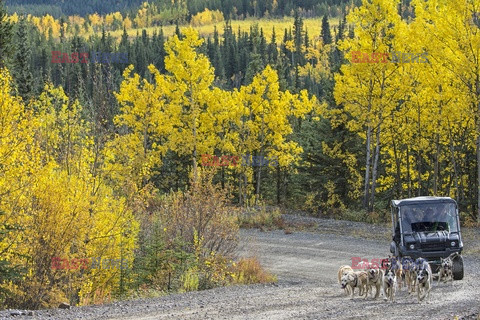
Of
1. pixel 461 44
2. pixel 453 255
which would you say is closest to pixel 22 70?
pixel 461 44

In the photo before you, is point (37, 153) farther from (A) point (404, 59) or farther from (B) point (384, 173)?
(B) point (384, 173)

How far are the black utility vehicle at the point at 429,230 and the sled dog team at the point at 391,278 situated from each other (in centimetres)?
164

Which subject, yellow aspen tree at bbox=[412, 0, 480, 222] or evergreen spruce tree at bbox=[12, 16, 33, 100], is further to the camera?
evergreen spruce tree at bbox=[12, 16, 33, 100]

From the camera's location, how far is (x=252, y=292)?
1541cm

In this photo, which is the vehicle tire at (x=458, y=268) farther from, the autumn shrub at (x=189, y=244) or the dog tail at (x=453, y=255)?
the autumn shrub at (x=189, y=244)

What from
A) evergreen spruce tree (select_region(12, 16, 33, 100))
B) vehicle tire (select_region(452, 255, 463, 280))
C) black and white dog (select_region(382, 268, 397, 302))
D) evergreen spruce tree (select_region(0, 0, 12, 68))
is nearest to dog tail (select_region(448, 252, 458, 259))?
vehicle tire (select_region(452, 255, 463, 280))

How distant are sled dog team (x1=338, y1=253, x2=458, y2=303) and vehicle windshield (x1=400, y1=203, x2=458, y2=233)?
2254mm

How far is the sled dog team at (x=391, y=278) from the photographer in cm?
1346

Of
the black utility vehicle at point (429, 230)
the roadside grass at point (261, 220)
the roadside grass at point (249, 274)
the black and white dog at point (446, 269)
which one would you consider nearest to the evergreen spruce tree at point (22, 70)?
the roadside grass at point (261, 220)

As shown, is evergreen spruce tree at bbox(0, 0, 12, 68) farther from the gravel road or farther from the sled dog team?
the sled dog team

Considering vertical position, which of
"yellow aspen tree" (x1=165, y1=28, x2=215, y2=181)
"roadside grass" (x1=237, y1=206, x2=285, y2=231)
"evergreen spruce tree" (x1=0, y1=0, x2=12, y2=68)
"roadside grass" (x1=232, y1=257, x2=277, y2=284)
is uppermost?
"evergreen spruce tree" (x1=0, y1=0, x2=12, y2=68)

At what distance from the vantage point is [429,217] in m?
18.0

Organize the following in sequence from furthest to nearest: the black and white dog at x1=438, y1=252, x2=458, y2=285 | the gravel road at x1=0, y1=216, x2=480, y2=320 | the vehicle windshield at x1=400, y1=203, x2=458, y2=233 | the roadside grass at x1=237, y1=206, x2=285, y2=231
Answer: the roadside grass at x1=237, y1=206, x2=285, y2=231 → the vehicle windshield at x1=400, y1=203, x2=458, y2=233 → the black and white dog at x1=438, y1=252, x2=458, y2=285 → the gravel road at x1=0, y1=216, x2=480, y2=320

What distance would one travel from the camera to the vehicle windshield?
17859 millimetres
